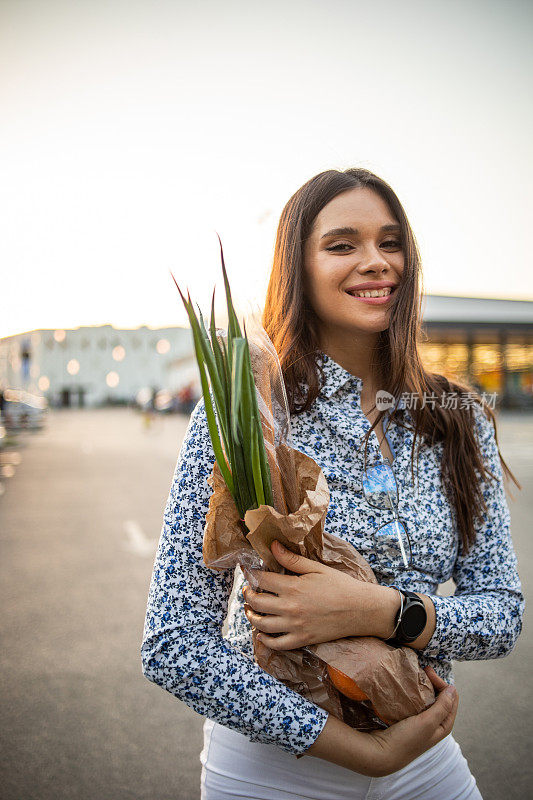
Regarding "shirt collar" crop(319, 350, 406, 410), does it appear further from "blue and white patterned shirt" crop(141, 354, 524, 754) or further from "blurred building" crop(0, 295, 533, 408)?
"blurred building" crop(0, 295, 533, 408)

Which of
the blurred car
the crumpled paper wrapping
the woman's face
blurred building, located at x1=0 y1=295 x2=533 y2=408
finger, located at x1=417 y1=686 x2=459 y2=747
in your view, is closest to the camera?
the crumpled paper wrapping

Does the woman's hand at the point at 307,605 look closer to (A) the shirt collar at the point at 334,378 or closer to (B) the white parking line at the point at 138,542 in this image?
(A) the shirt collar at the point at 334,378

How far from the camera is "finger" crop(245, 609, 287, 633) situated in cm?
111

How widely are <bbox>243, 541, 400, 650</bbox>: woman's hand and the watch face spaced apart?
0.08 meters

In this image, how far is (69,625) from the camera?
4.18m

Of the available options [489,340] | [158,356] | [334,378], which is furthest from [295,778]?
[158,356]

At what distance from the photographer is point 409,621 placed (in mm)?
1234

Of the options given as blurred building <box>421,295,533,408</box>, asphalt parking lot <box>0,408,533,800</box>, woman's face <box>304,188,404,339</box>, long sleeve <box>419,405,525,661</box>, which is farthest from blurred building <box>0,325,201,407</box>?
long sleeve <box>419,405,525,661</box>

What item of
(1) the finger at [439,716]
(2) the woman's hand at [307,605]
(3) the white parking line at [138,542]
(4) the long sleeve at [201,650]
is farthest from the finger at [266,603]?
(3) the white parking line at [138,542]

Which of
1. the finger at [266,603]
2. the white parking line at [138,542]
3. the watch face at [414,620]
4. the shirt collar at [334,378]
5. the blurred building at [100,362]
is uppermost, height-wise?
the shirt collar at [334,378]

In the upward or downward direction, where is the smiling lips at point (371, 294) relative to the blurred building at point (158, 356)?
upward

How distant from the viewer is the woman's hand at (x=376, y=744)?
45.1 inches

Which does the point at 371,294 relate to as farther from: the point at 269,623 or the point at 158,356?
the point at 158,356

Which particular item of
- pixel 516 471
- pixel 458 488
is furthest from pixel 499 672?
pixel 516 471
